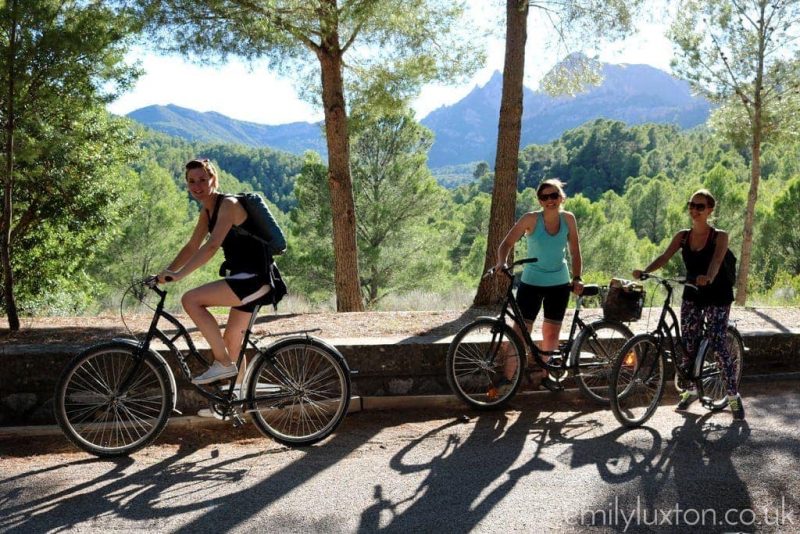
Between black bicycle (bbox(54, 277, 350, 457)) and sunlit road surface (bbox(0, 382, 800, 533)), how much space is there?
0.17 metres

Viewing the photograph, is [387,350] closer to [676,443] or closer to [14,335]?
[676,443]

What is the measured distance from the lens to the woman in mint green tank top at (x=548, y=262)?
5039mm

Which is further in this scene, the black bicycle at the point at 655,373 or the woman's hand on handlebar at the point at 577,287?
the woman's hand on handlebar at the point at 577,287

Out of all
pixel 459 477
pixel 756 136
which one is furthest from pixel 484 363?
pixel 756 136

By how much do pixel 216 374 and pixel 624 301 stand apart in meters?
3.07

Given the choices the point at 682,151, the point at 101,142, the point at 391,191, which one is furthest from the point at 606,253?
the point at 682,151

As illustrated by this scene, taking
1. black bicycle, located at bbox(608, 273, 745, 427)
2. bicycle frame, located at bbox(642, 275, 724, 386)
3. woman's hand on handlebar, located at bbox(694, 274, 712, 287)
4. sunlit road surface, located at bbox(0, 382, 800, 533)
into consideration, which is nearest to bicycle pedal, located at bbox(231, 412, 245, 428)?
sunlit road surface, located at bbox(0, 382, 800, 533)

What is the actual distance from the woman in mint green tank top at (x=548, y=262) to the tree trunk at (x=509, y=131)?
321 cm

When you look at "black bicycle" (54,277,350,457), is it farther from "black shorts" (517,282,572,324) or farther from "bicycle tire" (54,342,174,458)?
"black shorts" (517,282,572,324)

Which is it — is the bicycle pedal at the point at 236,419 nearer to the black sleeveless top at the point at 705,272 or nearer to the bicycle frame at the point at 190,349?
the bicycle frame at the point at 190,349

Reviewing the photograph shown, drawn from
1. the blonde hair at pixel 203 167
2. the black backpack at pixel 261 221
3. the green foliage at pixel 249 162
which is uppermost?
the green foliage at pixel 249 162

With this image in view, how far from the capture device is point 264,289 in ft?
14.0

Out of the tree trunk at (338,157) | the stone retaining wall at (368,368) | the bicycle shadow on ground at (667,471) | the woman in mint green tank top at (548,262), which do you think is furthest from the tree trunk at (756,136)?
the bicycle shadow on ground at (667,471)

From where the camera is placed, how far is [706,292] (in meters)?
4.99
